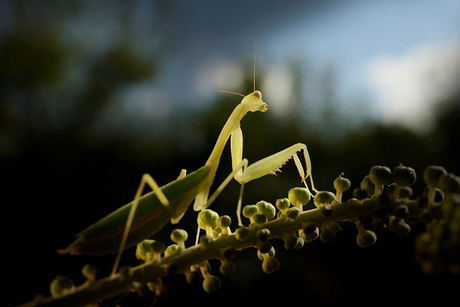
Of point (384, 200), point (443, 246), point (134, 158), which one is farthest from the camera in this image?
point (134, 158)

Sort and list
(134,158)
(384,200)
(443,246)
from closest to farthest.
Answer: (443,246) < (384,200) < (134,158)

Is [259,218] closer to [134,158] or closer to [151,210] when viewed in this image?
[151,210]

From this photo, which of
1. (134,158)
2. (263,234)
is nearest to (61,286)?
(263,234)

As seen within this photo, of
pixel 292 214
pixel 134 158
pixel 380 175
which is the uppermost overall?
pixel 380 175

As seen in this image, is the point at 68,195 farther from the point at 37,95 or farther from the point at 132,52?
the point at 132,52

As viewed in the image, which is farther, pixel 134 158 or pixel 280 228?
pixel 134 158

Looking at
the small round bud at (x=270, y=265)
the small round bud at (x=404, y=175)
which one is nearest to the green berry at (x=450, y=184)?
the small round bud at (x=404, y=175)

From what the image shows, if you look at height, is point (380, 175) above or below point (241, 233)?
above

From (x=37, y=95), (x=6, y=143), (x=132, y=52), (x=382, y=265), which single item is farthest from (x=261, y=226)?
(x=132, y=52)

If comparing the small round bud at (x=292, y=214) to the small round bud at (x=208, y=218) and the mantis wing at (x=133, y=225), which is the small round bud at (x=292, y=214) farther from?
the mantis wing at (x=133, y=225)
